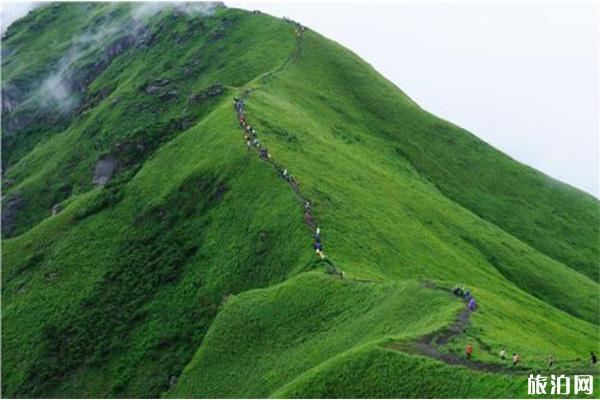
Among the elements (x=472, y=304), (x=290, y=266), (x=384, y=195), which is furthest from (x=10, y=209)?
(x=472, y=304)

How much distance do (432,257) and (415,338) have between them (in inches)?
1742

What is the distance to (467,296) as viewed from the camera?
2813 inches

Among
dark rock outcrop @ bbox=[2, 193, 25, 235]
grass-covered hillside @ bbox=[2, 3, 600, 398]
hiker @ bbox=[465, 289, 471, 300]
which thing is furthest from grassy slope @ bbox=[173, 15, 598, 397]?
dark rock outcrop @ bbox=[2, 193, 25, 235]

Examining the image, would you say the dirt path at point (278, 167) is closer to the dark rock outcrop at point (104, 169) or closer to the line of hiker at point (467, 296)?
the line of hiker at point (467, 296)

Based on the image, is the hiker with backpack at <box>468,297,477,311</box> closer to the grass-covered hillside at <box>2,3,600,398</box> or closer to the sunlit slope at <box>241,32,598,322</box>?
the grass-covered hillside at <box>2,3,600,398</box>

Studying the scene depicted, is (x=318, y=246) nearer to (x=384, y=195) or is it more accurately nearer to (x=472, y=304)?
(x=472, y=304)

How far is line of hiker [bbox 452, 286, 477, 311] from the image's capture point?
226 ft

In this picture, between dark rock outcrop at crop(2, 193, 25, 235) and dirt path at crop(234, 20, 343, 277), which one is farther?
dark rock outcrop at crop(2, 193, 25, 235)

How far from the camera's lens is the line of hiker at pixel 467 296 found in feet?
226

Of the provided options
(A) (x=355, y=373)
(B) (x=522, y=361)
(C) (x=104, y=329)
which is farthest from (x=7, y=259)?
(B) (x=522, y=361)

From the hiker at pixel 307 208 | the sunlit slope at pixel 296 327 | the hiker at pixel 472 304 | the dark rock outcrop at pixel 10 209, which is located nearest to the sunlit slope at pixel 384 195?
the hiker at pixel 307 208

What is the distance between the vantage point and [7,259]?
13338cm

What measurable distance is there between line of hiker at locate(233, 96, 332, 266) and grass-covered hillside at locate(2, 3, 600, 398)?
638mm

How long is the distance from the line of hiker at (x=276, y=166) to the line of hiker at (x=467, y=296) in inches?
571
